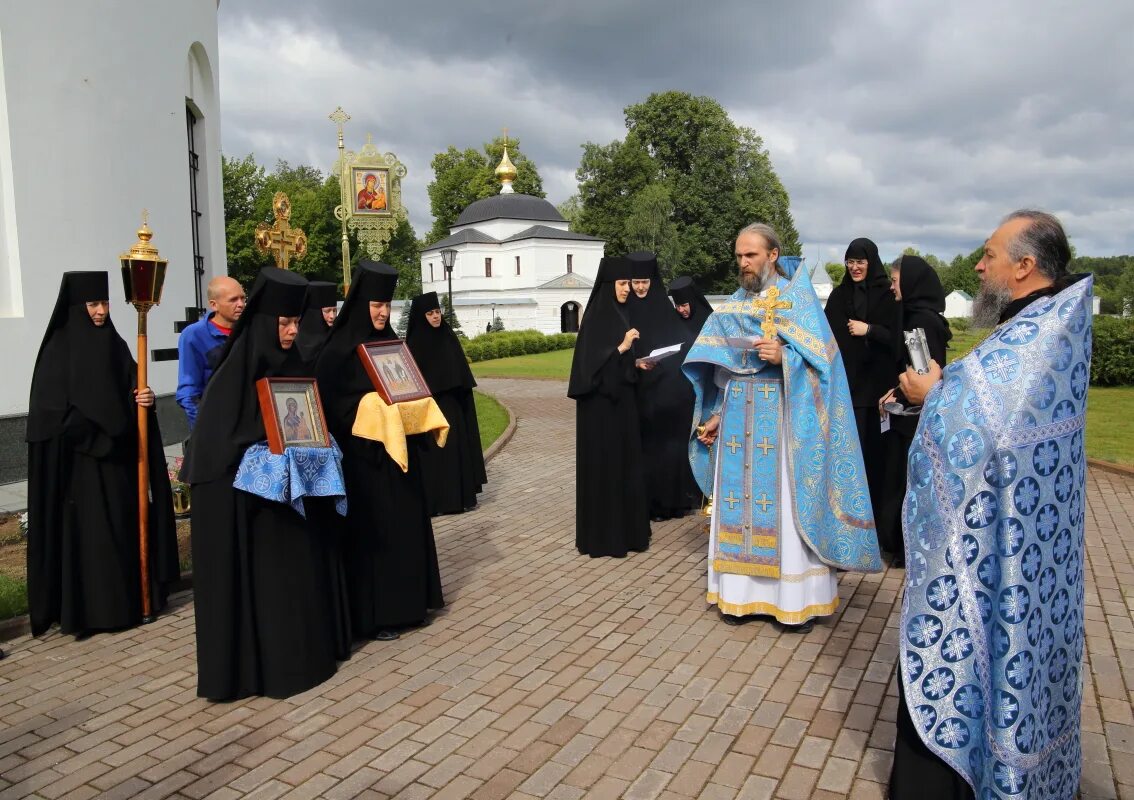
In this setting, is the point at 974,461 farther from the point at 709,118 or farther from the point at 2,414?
the point at 709,118

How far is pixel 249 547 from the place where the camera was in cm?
445

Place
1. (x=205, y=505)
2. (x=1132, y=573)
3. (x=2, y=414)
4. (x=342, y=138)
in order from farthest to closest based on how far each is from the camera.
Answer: (x=342, y=138) < (x=2, y=414) < (x=1132, y=573) < (x=205, y=505)

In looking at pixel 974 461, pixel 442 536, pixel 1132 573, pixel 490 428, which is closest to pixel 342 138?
pixel 490 428

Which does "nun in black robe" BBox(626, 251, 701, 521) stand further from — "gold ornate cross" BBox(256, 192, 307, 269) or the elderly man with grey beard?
"gold ornate cross" BBox(256, 192, 307, 269)

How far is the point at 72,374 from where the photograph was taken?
531 centimetres

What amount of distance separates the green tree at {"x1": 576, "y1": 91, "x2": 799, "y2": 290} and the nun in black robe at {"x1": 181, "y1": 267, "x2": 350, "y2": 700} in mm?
55563

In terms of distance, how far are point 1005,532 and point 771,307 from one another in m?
2.72

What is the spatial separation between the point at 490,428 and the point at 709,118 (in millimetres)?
52827

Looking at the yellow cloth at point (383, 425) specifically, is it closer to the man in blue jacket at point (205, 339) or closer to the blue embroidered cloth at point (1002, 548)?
the man in blue jacket at point (205, 339)

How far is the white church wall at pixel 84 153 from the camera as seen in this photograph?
8.52 meters

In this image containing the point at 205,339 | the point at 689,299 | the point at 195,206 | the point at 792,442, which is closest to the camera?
the point at 792,442

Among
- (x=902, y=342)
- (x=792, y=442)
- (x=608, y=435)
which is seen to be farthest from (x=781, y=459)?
(x=902, y=342)

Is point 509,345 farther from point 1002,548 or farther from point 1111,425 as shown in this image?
point 1002,548

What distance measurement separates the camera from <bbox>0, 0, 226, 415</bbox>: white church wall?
28.0ft
